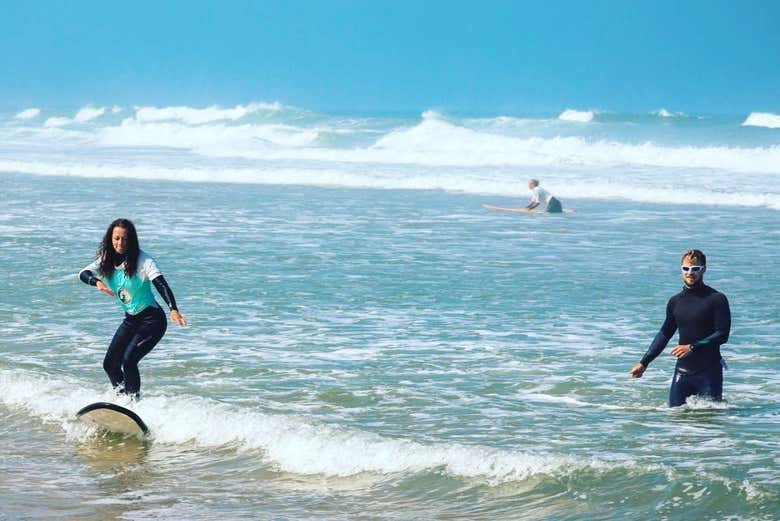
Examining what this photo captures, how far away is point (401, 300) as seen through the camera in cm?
1462

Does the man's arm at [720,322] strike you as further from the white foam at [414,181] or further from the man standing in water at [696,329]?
the white foam at [414,181]

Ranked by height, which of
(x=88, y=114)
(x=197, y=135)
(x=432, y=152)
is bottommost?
(x=432, y=152)

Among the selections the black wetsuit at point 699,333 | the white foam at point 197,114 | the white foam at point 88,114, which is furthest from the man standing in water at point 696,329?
the white foam at point 88,114

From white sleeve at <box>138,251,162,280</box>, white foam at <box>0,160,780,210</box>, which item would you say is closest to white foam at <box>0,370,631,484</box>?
white sleeve at <box>138,251,162,280</box>

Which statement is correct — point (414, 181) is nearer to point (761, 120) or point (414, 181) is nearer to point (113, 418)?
point (113, 418)

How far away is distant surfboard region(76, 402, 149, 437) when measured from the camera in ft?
28.6

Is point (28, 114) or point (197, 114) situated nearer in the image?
point (197, 114)

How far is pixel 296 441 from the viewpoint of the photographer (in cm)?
858

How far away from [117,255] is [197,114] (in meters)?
92.0

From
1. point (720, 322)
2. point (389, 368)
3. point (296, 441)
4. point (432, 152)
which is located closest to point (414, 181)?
point (432, 152)

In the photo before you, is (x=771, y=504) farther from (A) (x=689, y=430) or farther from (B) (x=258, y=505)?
(B) (x=258, y=505)

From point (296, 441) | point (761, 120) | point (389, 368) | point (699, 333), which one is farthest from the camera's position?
point (761, 120)

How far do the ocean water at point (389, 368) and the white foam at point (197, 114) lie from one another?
65.1 meters

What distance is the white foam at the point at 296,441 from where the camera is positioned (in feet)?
26.1
